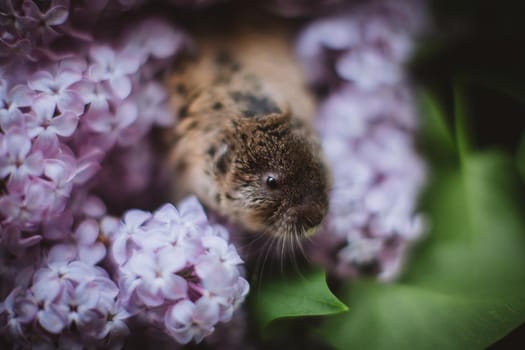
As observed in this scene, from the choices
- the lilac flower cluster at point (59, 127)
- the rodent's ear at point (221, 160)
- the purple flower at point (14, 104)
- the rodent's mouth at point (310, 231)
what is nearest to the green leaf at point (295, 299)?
the rodent's mouth at point (310, 231)

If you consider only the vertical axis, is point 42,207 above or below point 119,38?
below

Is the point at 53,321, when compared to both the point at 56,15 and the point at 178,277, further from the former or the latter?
the point at 56,15

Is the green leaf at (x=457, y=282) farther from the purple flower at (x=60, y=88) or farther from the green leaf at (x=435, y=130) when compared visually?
the purple flower at (x=60, y=88)

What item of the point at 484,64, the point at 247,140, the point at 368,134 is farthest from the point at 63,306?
the point at 484,64

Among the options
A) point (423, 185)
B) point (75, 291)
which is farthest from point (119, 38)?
point (423, 185)

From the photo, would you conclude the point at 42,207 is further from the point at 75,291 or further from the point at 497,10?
the point at 497,10

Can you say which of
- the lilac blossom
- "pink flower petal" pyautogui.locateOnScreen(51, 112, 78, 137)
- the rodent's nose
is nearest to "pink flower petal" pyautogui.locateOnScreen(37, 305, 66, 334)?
"pink flower petal" pyautogui.locateOnScreen(51, 112, 78, 137)

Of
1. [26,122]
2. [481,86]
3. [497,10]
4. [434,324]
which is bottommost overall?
[434,324]
